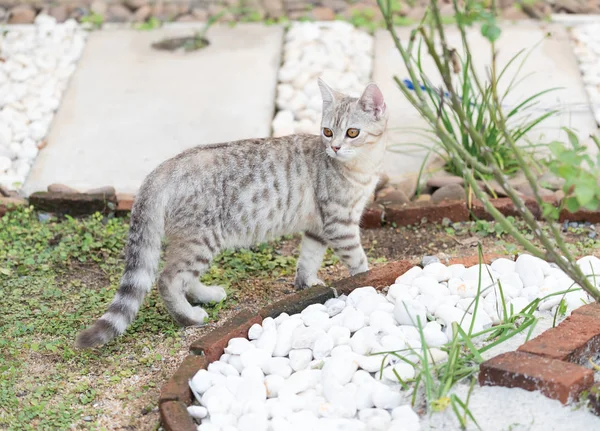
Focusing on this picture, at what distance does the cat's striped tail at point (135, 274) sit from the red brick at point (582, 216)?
258 centimetres

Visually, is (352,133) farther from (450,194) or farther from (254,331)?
(450,194)

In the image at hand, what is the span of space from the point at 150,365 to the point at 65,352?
0.43m

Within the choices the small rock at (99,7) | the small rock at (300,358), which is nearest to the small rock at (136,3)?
the small rock at (99,7)

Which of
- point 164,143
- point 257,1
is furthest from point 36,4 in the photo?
point 164,143

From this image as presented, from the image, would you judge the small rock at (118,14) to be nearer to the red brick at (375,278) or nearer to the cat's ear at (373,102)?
the cat's ear at (373,102)

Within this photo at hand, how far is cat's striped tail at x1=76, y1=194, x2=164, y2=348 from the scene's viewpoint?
4.17 meters

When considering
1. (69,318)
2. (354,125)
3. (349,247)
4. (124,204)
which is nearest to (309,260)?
(349,247)

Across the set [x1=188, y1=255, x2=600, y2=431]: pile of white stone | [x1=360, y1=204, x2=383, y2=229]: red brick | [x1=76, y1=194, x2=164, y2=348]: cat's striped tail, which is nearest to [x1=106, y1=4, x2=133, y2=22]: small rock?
[x1=360, y1=204, x2=383, y2=229]: red brick

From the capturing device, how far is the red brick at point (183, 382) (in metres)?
3.71

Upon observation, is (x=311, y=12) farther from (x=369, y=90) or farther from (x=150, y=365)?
(x=150, y=365)

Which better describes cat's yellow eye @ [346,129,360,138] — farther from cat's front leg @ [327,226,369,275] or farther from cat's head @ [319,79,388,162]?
cat's front leg @ [327,226,369,275]

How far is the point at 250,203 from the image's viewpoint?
15.3 ft

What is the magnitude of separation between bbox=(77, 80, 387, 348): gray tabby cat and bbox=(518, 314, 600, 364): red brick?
134 cm

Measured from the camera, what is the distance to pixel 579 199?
9.74ft
